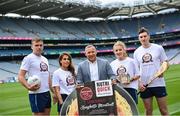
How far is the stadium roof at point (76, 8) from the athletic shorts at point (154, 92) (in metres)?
45.7

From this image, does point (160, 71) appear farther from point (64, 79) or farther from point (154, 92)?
point (64, 79)

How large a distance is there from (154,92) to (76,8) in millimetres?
56484

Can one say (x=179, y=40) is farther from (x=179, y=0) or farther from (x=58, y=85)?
(x=58, y=85)

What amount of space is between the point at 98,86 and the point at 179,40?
6922cm

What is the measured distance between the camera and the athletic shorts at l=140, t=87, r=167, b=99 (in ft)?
25.9

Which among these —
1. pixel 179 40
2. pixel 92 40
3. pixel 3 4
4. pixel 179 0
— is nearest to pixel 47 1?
pixel 3 4

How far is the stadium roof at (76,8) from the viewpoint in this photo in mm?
55172

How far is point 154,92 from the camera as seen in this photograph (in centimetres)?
793

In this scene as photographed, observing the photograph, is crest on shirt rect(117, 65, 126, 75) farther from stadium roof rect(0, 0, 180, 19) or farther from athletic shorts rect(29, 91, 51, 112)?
stadium roof rect(0, 0, 180, 19)

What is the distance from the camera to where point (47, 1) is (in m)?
54.6

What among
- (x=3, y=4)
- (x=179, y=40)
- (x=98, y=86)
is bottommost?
(x=98, y=86)

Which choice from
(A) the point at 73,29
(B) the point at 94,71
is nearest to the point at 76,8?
(A) the point at 73,29

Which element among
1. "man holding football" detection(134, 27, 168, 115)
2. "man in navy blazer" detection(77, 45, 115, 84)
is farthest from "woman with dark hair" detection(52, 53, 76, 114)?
"man holding football" detection(134, 27, 168, 115)

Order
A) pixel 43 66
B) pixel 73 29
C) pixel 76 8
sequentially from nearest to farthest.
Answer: pixel 43 66 → pixel 76 8 → pixel 73 29
